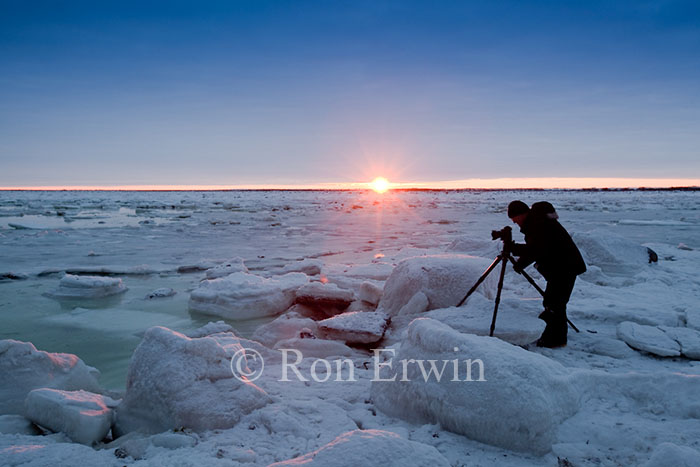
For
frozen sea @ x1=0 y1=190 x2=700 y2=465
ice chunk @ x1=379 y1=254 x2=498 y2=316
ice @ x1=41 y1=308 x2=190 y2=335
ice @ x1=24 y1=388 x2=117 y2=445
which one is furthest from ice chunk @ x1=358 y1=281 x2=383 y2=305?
ice @ x1=24 y1=388 x2=117 y2=445

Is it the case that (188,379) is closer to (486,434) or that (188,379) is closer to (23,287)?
(486,434)

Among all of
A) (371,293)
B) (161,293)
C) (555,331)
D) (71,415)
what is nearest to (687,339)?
(555,331)

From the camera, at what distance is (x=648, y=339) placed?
3.94m

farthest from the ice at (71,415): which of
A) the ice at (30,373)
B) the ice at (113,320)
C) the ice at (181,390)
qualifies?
the ice at (113,320)

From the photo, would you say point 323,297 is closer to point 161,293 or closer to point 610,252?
point 161,293

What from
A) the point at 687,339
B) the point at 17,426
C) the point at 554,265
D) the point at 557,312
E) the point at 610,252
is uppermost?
the point at 554,265

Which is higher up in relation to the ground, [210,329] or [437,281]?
[437,281]

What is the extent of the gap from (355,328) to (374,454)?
250 cm

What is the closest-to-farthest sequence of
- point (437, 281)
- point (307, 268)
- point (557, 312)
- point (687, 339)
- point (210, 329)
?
point (687, 339)
point (557, 312)
point (210, 329)
point (437, 281)
point (307, 268)

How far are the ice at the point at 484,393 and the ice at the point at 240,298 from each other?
2.91 m

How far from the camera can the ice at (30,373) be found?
2937 mm

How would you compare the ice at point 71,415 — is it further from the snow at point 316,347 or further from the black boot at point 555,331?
the black boot at point 555,331

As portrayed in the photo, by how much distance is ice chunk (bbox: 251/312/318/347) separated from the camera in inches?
182

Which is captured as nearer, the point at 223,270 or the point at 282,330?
the point at 282,330
